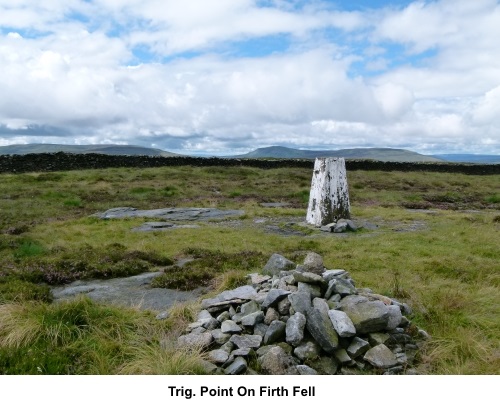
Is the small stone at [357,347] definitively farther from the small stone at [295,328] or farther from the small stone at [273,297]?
the small stone at [273,297]

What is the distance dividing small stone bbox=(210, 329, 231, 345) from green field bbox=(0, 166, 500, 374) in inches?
22.1

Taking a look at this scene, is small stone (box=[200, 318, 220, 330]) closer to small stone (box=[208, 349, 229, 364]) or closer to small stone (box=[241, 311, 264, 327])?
small stone (box=[241, 311, 264, 327])

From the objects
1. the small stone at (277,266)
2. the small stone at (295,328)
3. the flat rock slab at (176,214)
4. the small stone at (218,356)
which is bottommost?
the flat rock slab at (176,214)

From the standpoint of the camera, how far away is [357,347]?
5863 millimetres

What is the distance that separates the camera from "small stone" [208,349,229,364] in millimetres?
5668

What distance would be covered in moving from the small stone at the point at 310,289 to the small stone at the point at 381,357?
49.0 inches

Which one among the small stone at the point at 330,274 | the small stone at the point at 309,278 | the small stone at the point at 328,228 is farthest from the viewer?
the small stone at the point at 328,228

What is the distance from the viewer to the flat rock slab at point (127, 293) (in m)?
8.27

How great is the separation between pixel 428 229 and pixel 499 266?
5.70m

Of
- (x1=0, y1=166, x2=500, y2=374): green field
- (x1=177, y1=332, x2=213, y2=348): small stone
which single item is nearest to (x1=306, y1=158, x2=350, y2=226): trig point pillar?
(x1=0, y1=166, x2=500, y2=374): green field

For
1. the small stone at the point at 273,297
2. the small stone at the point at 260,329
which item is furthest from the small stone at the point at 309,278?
the small stone at the point at 260,329

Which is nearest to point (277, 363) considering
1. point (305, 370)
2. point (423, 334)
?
point (305, 370)

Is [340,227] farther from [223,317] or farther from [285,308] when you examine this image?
[223,317]

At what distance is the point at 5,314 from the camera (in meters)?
6.41
